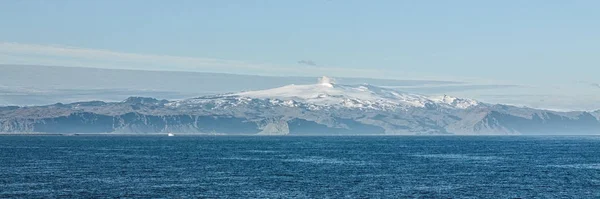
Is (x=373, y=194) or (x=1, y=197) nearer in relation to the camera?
(x=1, y=197)

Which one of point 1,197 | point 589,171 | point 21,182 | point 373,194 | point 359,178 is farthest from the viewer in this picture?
point 589,171

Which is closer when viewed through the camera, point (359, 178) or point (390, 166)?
point (359, 178)

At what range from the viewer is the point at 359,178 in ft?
397

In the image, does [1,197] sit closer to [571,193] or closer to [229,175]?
[229,175]

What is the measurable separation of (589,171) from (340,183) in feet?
150

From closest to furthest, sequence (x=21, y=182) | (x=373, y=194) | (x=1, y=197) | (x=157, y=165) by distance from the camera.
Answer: (x=1, y=197) → (x=373, y=194) → (x=21, y=182) → (x=157, y=165)

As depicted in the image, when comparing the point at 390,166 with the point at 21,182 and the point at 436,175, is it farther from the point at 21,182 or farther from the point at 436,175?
the point at 21,182

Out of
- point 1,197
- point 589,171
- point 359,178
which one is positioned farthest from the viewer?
point 589,171

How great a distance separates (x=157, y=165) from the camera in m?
149

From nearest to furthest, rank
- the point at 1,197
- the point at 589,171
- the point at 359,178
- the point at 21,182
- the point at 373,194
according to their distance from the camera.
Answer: the point at 1,197
the point at 373,194
the point at 21,182
the point at 359,178
the point at 589,171

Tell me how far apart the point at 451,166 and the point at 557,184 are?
122ft

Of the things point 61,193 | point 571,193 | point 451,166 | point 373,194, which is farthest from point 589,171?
point 61,193

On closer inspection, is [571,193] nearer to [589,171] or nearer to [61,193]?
[589,171]

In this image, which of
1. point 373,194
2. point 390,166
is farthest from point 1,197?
point 390,166
